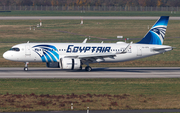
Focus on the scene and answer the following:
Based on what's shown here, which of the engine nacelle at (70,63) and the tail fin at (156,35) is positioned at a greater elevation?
the tail fin at (156,35)

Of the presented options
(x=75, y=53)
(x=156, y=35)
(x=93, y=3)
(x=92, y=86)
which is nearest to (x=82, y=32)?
(x=156, y=35)

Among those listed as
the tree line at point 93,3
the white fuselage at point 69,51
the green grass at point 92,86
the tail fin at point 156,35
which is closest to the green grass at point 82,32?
the tail fin at point 156,35

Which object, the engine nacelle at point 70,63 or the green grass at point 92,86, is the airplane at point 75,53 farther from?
the green grass at point 92,86

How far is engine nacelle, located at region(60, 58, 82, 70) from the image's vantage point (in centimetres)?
4462

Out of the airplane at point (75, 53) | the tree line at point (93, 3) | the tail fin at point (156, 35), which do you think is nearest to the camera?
the airplane at point (75, 53)

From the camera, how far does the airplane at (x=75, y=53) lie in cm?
4559

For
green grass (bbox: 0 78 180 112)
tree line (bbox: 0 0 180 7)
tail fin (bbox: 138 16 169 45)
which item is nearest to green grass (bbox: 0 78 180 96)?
green grass (bbox: 0 78 180 112)

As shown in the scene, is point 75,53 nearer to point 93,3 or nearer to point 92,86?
point 92,86

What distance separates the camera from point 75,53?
155ft

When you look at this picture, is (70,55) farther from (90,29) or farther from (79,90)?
(90,29)

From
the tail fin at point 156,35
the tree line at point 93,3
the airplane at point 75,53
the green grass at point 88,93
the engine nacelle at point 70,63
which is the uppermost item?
the tree line at point 93,3

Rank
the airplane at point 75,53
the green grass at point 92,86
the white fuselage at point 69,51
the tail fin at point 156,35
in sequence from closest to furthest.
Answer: the green grass at point 92,86
the airplane at point 75,53
the white fuselage at point 69,51
the tail fin at point 156,35

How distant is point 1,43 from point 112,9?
9524cm

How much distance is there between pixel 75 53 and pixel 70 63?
293 cm
